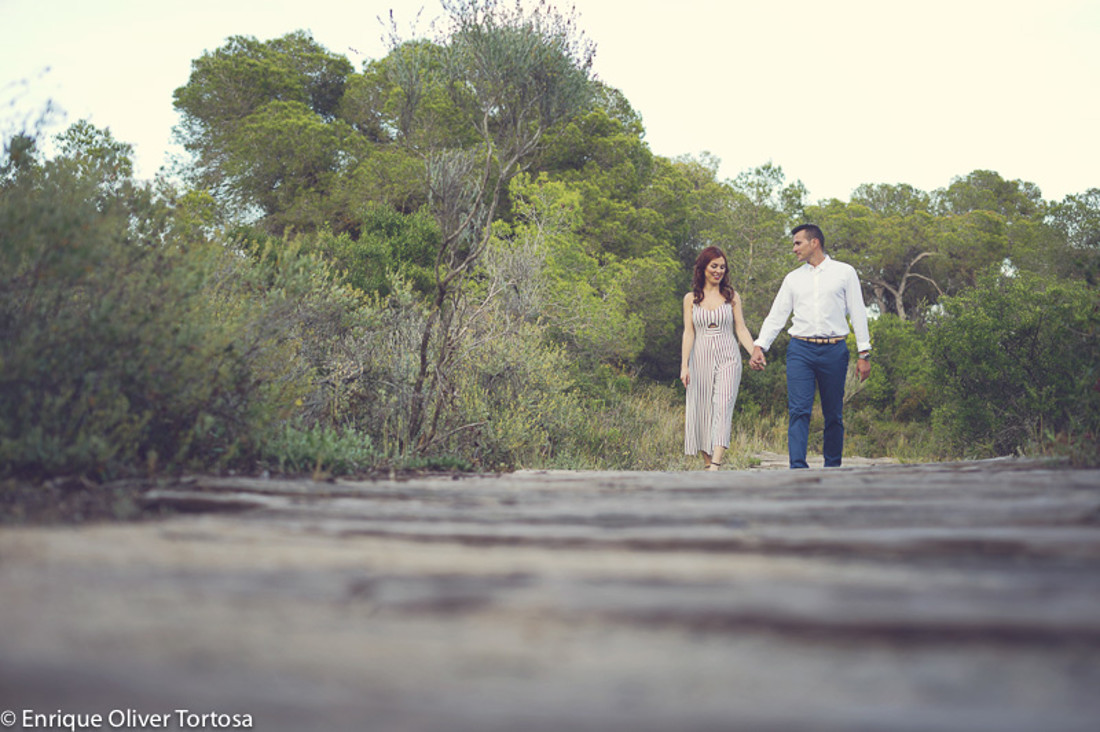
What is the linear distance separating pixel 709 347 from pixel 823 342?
131 centimetres

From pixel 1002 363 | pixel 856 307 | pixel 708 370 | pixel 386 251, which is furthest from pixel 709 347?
pixel 386 251

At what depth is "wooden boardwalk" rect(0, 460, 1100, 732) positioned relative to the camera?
1.16m

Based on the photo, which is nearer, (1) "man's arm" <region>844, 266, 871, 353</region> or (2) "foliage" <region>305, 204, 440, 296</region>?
(1) "man's arm" <region>844, 266, 871, 353</region>

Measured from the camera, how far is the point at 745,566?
1.76 meters

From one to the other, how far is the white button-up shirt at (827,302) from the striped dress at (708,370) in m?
0.88

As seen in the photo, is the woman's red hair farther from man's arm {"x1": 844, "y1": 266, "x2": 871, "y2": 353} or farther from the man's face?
man's arm {"x1": 844, "y1": 266, "x2": 871, "y2": 353}

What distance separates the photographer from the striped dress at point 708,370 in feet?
25.3

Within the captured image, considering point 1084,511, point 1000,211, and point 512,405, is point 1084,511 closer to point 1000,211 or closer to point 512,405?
point 512,405

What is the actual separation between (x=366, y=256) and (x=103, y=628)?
14113mm

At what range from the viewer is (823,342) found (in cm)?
680

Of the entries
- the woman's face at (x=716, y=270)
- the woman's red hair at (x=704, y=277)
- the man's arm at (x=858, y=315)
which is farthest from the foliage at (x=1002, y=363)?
the woman's face at (x=716, y=270)

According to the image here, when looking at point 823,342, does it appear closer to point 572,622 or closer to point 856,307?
point 856,307

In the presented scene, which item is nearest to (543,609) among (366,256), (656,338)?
(366,256)

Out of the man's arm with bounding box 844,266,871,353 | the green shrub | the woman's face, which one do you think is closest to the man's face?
the man's arm with bounding box 844,266,871,353
